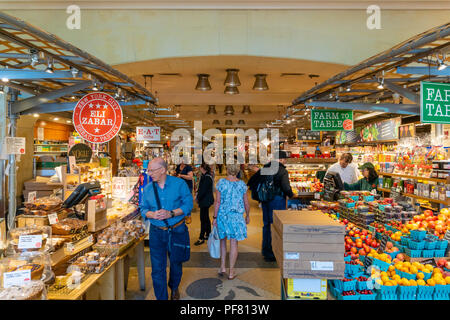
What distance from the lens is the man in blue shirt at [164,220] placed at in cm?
366

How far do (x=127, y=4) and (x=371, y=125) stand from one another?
859 cm

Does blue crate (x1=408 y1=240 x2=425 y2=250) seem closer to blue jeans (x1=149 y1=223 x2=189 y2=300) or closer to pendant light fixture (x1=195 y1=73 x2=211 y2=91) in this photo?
blue jeans (x1=149 y1=223 x2=189 y2=300)

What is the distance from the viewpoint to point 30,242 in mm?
2658

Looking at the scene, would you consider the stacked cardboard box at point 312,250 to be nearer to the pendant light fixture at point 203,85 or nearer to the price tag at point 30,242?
the price tag at point 30,242

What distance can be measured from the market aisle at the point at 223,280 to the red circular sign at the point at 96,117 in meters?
2.24

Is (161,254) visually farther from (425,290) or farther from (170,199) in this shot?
(425,290)

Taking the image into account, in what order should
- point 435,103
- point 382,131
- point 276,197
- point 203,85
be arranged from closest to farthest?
point 435,103, point 276,197, point 203,85, point 382,131

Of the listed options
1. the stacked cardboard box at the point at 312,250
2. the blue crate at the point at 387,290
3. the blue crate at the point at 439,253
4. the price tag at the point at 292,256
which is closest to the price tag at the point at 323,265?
the stacked cardboard box at the point at 312,250

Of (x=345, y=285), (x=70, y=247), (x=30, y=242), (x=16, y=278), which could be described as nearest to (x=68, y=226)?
(x=70, y=247)

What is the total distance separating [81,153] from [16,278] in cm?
664

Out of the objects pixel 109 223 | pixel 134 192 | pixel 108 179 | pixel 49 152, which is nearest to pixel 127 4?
pixel 134 192

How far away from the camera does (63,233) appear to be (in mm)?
3389

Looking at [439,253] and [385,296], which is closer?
[385,296]

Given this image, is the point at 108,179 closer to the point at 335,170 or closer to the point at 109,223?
the point at 109,223
